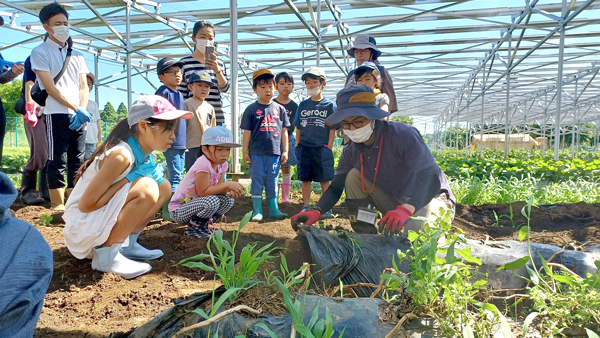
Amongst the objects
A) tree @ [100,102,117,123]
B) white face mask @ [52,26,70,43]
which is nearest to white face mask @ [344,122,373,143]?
white face mask @ [52,26,70,43]

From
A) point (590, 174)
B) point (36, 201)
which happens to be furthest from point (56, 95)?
point (590, 174)

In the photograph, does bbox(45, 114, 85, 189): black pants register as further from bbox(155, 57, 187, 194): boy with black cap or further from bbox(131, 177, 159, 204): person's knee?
bbox(131, 177, 159, 204): person's knee

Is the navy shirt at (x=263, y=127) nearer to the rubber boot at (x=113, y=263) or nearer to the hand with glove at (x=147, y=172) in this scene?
the hand with glove at (x=147, y=172)

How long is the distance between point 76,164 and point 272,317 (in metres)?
3.13

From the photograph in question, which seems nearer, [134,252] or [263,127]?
[134,252]

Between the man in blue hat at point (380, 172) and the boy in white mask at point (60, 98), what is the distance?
229cm

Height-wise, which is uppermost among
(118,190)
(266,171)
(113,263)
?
(118,190)

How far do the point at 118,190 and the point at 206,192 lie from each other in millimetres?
831

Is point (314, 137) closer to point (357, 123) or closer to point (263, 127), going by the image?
point (263, 127)

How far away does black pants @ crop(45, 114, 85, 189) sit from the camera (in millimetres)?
3326

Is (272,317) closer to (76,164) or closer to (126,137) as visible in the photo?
(126,137)

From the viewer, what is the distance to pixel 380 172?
8.45 ft

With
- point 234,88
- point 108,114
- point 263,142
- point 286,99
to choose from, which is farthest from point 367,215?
point 108,114

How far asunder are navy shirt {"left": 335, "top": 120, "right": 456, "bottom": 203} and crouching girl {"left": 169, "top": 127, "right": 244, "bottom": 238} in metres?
0.92
